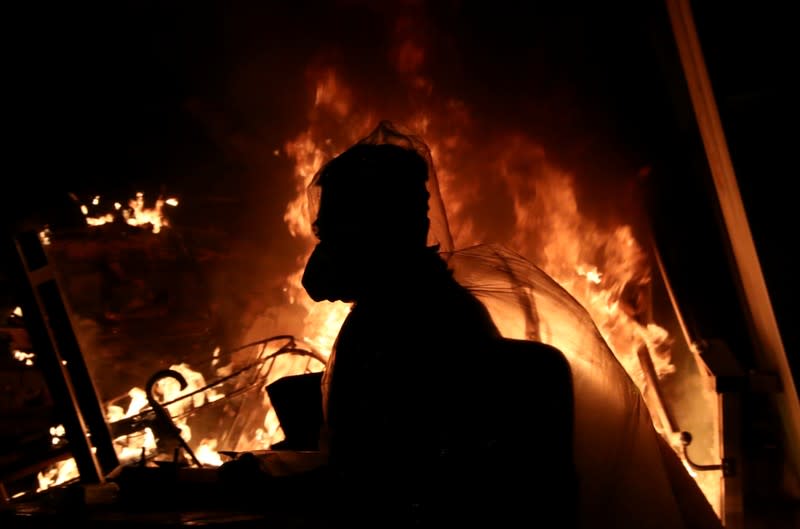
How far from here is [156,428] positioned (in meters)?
3.44

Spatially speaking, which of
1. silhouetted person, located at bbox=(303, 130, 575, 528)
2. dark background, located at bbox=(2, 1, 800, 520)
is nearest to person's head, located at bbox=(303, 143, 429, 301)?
silhouetted person, located at bbox=(303, 130, 575, 528)

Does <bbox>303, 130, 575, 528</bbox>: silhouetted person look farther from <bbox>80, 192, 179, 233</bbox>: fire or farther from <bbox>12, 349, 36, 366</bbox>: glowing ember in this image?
<bbox>80, 192, 179, 233</bbox>: fire

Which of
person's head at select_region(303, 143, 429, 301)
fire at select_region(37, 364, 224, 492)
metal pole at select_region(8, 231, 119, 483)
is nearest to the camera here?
person's head at select_region(303, 143, 429, 301)

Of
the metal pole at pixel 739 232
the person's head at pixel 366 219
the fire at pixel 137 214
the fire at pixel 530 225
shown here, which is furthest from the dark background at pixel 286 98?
the person's head at pixel 366 219

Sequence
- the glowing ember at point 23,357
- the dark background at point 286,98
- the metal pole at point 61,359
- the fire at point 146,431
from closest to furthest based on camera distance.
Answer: the metal pole at point 61,359 < the fire at point 146,431 < the glowing ember at point 23,357 < the dark background at point 286,98

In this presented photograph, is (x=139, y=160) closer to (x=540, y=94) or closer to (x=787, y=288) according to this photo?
(x=540, y=94)

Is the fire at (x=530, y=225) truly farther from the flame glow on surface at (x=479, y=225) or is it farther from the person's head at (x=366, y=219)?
the person's head at (x=366, y=219)

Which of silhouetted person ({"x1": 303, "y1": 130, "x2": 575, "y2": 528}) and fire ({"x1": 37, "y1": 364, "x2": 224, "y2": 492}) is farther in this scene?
fire ({"x1": 37, "y1": 364, "x2": 224, "y2": 492})

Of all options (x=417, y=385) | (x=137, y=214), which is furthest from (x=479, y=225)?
(x=137, y=214)

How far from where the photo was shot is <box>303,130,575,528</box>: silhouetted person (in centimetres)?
152

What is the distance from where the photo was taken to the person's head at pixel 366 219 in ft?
5.93

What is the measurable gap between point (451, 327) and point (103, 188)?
5.36m

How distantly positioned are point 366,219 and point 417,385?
27.8 inches

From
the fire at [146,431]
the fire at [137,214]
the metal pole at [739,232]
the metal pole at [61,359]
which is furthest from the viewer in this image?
the fire at [137,214]
